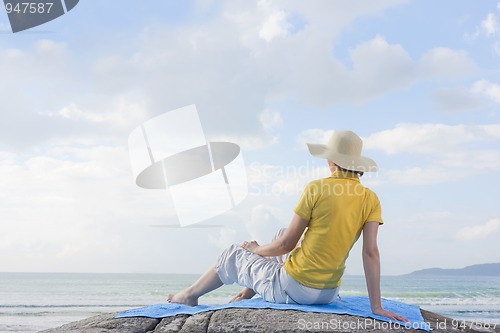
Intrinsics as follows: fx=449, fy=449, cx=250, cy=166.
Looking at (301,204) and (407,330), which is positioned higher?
(301,204)

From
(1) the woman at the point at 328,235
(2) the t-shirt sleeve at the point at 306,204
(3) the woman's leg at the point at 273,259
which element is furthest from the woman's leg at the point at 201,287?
(2) the t-shirt sleeve at the point at 306,204

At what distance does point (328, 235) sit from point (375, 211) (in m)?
0.42

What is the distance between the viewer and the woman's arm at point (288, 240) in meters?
3.39

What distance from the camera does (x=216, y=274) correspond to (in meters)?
3.88

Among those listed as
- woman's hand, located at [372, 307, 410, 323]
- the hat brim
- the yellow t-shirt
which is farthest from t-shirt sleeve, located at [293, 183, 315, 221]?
woman's hand, located at [372, 307, 410, 323]

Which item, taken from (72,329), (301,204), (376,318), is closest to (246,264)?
(301,204)

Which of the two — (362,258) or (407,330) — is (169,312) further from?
(407,330)

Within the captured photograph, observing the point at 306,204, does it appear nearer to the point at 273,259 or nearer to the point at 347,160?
the point at 347,160

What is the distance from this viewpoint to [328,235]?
3.36 metres

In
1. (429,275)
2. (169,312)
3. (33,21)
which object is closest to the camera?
(169,312)

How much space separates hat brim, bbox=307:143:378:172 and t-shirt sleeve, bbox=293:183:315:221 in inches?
11.0

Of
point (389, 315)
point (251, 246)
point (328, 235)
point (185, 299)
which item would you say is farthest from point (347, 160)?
point (185, 299)

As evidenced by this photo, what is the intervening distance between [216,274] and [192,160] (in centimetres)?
268

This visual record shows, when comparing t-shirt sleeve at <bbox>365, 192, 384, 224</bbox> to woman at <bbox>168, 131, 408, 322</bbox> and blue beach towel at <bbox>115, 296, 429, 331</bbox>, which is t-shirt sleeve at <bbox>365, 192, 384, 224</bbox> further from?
blue beach towel at <bbox>115, 296, 429, 331</bbox>
